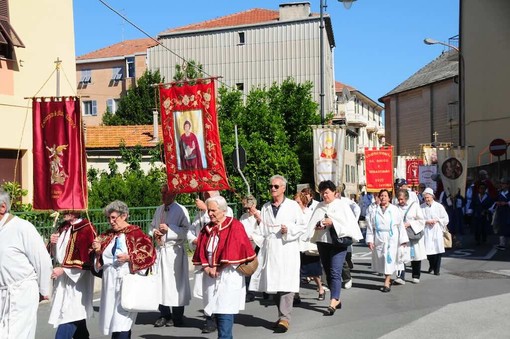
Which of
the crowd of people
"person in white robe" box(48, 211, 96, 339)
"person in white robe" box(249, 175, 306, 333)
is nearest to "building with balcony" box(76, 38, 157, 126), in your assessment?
the crowd of people

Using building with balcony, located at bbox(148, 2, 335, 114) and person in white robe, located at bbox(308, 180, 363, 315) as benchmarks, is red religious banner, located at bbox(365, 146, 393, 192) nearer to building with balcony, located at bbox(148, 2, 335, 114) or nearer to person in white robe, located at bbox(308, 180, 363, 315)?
person in white robe, located at bbox(308, 180, 363, 315)

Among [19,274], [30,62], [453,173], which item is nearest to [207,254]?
[19,274]

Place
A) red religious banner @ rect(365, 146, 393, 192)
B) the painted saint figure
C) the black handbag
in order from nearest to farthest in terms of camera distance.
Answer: the painted saint figure → the black handbag → red religious banner @ rect(365, 146, 393, 192)

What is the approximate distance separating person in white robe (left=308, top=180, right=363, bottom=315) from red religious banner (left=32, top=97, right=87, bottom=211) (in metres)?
3.64

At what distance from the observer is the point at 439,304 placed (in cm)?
1102

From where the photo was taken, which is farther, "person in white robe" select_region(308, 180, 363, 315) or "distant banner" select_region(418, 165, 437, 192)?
"distant banner" select_region(418, 165, 437, 192)

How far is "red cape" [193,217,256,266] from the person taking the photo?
7727 millimetres

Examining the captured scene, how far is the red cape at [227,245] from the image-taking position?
7.73 metres

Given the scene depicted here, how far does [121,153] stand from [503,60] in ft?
64.6

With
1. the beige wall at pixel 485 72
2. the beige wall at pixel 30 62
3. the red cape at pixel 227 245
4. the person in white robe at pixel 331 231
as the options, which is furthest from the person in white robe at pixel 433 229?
the beige wall at pixel 485 72

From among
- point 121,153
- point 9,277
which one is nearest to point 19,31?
point 9,277

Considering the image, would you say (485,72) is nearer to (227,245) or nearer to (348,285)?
(348,285)

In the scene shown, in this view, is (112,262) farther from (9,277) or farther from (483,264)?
(483,264)

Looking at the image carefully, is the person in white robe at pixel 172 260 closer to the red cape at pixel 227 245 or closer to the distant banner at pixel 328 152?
the red cape at pixel 227 245
